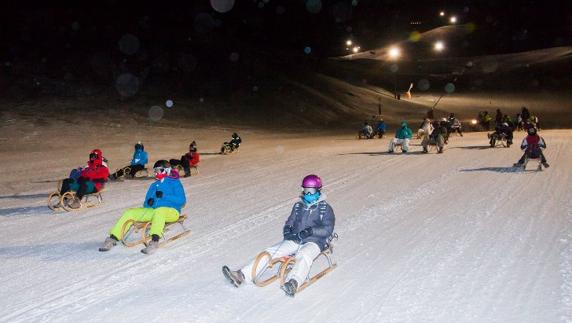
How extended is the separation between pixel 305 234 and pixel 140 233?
12.1 feet

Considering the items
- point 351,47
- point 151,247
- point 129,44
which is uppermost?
point 351,47

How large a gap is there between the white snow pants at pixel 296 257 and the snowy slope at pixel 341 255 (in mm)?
221

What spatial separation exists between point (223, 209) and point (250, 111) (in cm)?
3044

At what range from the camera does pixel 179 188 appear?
8.23m

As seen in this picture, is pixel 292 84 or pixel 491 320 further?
pixel 292 84

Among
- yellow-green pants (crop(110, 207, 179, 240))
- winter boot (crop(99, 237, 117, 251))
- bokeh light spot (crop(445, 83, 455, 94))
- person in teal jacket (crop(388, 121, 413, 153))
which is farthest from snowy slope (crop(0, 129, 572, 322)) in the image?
bokeh light spot (crop(445, 83, 455, 94))

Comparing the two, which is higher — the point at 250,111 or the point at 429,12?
the point at 429,12

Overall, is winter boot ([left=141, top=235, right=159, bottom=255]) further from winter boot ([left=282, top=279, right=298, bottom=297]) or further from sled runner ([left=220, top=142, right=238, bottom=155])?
sled runner ([left=220, top=142, right=238, bottom=155])

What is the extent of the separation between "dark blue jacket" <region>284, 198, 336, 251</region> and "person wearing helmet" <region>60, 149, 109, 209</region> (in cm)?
610

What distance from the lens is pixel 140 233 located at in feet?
29.0

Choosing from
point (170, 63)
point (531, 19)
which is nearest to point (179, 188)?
Answer: point (170, 63)

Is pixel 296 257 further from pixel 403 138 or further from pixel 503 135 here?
pixel 503 135

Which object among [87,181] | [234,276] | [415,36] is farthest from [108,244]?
[415,36]

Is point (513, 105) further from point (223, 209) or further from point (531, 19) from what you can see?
point (531, 19)
